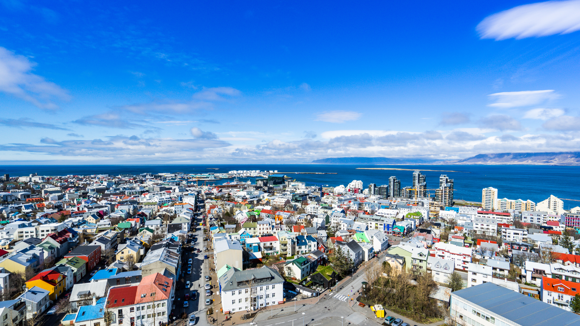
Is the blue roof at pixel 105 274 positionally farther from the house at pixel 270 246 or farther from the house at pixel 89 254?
the house at pixel 270 246

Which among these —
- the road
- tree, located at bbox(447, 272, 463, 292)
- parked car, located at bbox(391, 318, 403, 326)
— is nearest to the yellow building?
the road

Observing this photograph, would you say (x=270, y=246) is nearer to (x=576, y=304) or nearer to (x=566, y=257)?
(x=576, y=304)

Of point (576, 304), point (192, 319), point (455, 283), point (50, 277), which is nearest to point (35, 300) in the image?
point (50, 277)

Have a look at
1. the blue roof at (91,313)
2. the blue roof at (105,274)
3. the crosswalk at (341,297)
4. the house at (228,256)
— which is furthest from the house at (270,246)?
the blue roof at (91,313)

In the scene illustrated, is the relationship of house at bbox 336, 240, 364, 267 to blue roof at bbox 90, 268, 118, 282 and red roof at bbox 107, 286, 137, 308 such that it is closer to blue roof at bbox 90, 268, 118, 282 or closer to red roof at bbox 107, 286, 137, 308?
red roof at bbox 107, 286, 137, 308

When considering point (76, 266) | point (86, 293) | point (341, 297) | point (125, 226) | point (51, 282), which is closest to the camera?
point (86, 293)

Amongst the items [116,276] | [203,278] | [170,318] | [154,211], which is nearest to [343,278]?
[203,278]
